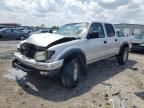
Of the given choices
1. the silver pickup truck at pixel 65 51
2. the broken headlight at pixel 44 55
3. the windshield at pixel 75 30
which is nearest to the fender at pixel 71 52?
the silver pickup truck at pixel 65 51

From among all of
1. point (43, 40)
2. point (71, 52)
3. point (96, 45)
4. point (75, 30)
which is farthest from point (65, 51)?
point (96, 45)

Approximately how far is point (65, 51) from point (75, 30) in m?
1.63

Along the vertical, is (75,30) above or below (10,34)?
above

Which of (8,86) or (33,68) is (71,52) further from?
(8,86)

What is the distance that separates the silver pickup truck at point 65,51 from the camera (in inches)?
212

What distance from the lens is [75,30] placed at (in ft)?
23.1

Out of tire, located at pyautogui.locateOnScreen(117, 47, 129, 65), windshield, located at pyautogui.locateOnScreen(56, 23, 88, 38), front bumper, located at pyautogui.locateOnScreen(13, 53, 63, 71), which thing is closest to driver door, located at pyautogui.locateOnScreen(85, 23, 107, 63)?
windshield, located at pyautogui.locateOnScreen(56, 23, 88, 38)

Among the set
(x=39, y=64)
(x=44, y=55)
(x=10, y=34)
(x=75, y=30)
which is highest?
(x=75, y=30)

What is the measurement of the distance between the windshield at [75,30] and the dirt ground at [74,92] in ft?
4.90

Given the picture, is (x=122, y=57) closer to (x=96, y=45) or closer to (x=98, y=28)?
(x=98, y=28)

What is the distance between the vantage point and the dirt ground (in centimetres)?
488

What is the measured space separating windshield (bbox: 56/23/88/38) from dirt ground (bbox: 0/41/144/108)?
149 cm

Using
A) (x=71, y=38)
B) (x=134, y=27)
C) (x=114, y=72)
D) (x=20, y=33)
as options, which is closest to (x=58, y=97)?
(x=71, y=38)

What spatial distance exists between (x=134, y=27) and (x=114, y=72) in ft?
139
